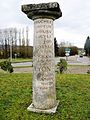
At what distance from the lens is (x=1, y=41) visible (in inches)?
2552

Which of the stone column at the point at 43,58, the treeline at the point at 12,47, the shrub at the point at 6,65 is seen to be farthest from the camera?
the treeline at the point at 12,47

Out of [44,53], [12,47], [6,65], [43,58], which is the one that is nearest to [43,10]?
[44,53]

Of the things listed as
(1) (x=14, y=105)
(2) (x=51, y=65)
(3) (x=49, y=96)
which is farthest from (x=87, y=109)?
(1) (x=14, y=105)

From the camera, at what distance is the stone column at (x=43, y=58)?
640 centimetres

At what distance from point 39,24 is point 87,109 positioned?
2.47 m

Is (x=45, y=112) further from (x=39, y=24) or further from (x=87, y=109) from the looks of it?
(x=39, y=24)

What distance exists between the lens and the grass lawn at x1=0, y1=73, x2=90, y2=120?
6195mm

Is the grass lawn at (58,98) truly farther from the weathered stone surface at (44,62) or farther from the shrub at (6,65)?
the shrub at (6,65)

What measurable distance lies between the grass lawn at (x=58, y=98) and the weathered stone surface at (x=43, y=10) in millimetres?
2344

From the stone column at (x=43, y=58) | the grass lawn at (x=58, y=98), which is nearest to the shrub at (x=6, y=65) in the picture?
the grass lawn at (x=58, y=98)

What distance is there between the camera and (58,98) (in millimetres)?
7512

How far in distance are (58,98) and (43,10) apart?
8.74 feet

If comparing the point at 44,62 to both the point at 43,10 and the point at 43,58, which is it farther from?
the point at 43,10

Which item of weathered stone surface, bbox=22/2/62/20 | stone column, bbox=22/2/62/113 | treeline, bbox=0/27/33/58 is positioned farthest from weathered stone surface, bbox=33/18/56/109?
treeline, bbox=0/27/33/58
